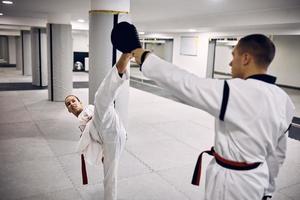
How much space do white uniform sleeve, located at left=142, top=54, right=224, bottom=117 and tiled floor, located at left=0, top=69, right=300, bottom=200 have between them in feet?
9.01

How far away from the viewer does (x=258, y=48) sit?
5.17ft

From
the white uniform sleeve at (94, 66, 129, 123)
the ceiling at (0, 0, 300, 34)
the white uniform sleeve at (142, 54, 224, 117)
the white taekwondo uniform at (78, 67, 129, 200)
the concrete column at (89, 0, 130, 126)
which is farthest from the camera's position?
the ceiling at (0, 0, 300, 34)

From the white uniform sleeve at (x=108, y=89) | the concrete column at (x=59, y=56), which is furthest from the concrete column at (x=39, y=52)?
the white uniform sleeve at (x=108, y=89)

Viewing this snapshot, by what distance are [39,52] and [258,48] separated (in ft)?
41.6

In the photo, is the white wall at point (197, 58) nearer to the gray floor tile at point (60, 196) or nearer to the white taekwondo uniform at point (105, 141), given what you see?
the gray floor tile at point (60, 196)

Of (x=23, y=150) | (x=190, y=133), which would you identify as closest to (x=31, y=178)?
(x=23, y=150)

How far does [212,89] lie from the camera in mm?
1400

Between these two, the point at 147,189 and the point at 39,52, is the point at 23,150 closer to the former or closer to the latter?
the point at 147,189

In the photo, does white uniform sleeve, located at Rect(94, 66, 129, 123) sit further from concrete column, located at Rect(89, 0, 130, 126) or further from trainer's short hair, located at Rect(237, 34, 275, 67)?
concrete column, located at Rect(89, 0, 130, 126)

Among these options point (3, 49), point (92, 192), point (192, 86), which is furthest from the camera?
point (3, 49)

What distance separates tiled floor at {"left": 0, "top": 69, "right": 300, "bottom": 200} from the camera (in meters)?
3.97

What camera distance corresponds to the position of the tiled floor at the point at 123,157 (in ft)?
13.0

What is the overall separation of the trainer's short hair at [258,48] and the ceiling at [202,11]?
492 centimetres

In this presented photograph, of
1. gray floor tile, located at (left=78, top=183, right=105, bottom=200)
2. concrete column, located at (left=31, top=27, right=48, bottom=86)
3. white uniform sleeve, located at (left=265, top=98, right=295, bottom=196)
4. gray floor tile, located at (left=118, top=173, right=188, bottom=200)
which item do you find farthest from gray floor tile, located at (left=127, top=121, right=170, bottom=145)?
concrete column, located at (left=31, top=27, right=48, bottom=86)
